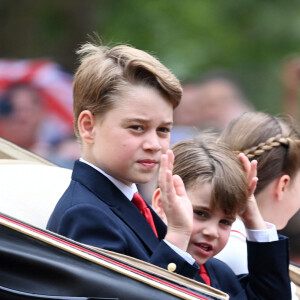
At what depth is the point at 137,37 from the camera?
31.5 feet

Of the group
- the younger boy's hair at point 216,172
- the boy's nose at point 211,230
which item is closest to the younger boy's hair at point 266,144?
the younger boy's hair at point 216,172

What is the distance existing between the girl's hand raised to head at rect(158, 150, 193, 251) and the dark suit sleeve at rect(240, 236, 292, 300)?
431 mm

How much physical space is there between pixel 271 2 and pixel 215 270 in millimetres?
7279

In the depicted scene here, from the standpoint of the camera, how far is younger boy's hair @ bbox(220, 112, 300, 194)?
10.6 ft

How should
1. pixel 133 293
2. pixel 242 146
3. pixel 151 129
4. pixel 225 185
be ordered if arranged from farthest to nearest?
pixel 242 146 → pixel 225 185 → pixel 151 129 → pixel 133 293

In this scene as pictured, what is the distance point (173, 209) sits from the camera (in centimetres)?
248

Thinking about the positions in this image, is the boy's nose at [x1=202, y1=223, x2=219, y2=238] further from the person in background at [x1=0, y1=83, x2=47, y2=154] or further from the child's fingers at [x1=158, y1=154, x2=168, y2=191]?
the person in background at [x1=0, y1=83, x2=47, y2=154]

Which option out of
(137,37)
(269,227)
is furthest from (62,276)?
(137,37)

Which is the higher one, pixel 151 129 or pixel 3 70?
pixel 3 70

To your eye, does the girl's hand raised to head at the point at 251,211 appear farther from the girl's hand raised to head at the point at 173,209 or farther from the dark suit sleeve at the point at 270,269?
the girl's hand raised to head at the point at 173,209

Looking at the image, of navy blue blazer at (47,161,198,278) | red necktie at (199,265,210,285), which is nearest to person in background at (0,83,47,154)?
red necktie at (199,265,210,285)

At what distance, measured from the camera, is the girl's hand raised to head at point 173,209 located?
2.48m

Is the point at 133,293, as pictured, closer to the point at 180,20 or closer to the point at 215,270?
the point at 215,270

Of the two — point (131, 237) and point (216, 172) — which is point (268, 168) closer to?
point (216, 172)
